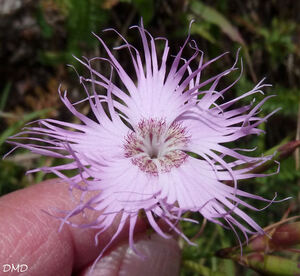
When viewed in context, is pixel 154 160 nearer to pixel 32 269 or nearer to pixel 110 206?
pixel 110 206

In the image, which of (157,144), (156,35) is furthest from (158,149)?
(156,35)

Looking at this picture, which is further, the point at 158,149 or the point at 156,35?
the point at 156,35

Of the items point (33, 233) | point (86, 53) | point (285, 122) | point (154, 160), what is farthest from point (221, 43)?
point (33, 233)

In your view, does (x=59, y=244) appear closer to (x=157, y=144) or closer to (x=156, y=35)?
(x=157, y=144)

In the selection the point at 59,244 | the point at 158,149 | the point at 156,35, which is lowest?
the point at 59,244

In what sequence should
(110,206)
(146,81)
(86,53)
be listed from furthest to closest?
(86,53)
(146,81)
(110,206)
